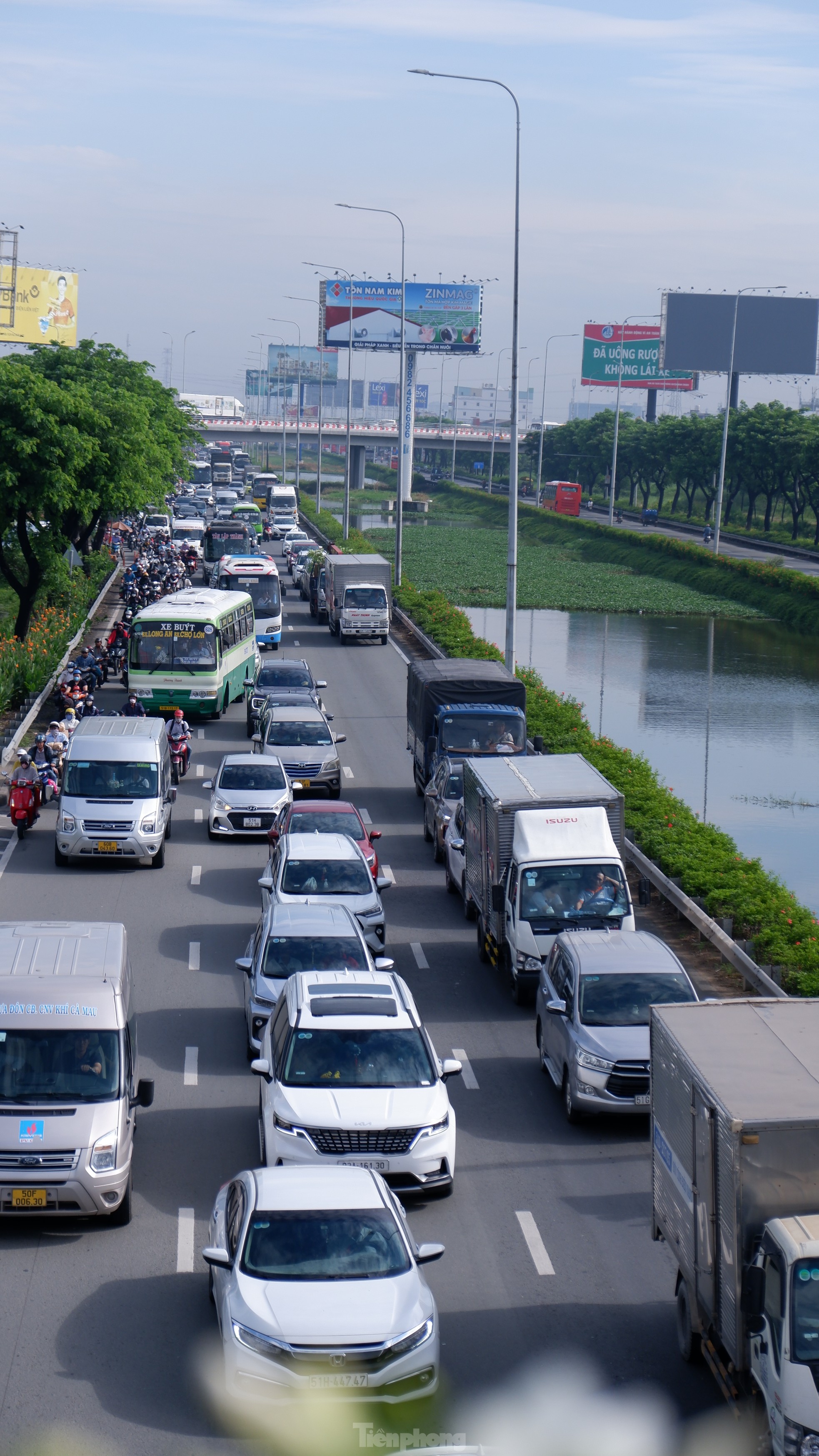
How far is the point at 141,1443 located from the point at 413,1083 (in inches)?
180

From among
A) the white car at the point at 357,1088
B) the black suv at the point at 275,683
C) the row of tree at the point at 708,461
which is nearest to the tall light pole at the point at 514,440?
the black suv at the point at 275,683

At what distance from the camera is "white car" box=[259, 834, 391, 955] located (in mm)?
20500

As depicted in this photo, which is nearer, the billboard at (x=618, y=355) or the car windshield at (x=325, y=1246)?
the car windshield at (x=325, y=1246)

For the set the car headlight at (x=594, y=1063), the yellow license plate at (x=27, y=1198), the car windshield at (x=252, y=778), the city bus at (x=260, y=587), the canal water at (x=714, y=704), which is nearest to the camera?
the yellow license plate at (x=27, y=1198)

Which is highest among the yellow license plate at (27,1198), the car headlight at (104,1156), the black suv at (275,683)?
the black suv at (275,683)

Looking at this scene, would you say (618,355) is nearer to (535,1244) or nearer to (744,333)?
(744,333)

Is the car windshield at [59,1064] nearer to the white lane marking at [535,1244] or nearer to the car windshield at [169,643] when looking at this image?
the white lane marking at [535,1244]

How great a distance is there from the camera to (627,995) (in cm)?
1553

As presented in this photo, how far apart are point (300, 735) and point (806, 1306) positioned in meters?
22.4

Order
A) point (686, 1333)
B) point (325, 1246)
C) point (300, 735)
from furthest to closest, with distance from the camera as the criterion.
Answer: point (300, 735) < point (686, 1333) < point (325, 1246)

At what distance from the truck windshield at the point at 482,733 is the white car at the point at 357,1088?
1354cm

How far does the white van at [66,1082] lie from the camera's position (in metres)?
12.1

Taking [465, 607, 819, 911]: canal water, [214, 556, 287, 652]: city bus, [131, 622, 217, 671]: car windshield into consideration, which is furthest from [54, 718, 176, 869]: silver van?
[214, 556, 287, 652]: city bus

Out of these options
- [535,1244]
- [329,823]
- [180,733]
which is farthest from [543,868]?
[180,733]
